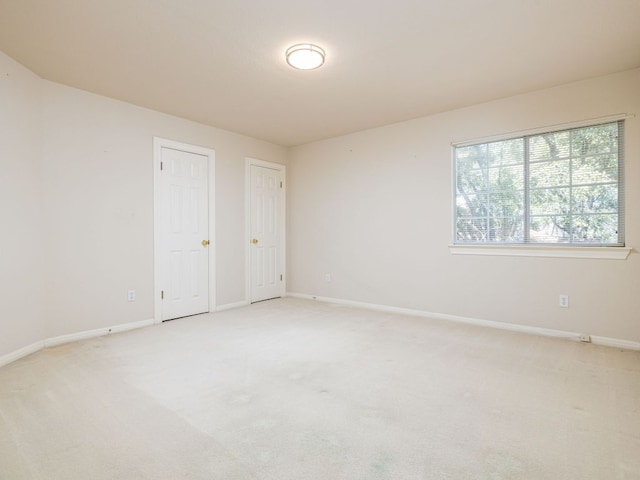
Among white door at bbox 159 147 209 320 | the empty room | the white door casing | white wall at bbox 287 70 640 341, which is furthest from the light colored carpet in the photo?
the white door casing

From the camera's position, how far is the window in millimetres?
3223

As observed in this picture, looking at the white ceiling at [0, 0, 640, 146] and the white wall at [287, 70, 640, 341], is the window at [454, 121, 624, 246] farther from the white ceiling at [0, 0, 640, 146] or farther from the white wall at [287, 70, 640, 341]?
the white ceiling at [0, 0, 640, 146]

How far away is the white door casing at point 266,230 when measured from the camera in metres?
5.19

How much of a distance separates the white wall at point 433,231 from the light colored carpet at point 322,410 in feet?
1.66

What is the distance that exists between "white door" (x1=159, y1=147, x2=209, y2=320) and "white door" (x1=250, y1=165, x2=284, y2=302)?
2.74 feet

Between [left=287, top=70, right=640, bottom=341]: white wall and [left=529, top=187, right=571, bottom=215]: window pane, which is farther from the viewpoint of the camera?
[left=529, top=187, right=571, bottom=215]: window pane

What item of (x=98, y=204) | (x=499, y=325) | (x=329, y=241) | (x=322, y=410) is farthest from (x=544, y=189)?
(x=98, y=204)

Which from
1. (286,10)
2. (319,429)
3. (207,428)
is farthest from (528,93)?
(207,428)

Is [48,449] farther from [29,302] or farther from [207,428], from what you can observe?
[29,302]

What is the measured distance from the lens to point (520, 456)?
1.57 metres

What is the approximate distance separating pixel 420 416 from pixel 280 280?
3979 millimetres

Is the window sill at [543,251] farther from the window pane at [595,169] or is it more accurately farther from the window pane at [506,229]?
the window pane at [595,169]

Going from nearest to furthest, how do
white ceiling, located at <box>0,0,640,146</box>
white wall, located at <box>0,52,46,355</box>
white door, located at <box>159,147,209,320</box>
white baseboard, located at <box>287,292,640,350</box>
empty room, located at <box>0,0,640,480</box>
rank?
empty room, located at <box>0,0,640,480</box> → white ceiling, located at <box>0,0,640,146</box> → white wall, located at <box>0,52,46,355</box> → white baseboard, located at <box>287,292,640,350</box> → white door, located at <box>159,147,209,320</box>

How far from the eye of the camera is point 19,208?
2.91 m
